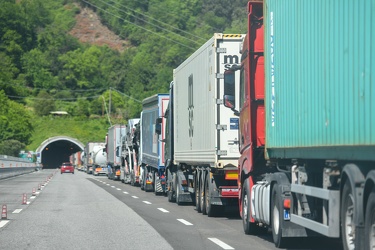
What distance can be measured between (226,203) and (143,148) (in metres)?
18.3

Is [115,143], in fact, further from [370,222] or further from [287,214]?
[370,222]

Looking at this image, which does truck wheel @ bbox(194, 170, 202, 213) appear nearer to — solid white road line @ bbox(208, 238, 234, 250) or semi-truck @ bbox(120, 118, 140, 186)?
solid white road line @ bbox(208, 238, 234, 250)

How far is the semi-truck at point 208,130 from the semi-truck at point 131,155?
690 inches

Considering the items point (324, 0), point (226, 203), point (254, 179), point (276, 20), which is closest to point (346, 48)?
point (324, 0)

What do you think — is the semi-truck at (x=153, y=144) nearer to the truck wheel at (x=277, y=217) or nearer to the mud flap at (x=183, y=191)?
the mud flap at (x=183, y=191)

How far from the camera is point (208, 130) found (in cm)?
2058

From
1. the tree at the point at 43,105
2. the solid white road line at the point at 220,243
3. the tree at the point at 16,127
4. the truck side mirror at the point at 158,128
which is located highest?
the tree at the point at 43,105

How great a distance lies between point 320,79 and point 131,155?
35.4 metres

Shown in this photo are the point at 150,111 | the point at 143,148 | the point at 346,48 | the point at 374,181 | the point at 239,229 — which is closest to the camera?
the point at 374,181

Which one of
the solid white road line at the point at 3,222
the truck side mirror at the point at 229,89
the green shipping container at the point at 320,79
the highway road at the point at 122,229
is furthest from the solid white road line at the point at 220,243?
the solid white road line at the point at 3,222

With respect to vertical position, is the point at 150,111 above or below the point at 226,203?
above

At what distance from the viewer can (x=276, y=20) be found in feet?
45.9

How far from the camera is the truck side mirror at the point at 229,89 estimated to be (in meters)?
17.0

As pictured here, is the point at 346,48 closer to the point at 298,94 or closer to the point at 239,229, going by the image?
the point at 298,94
